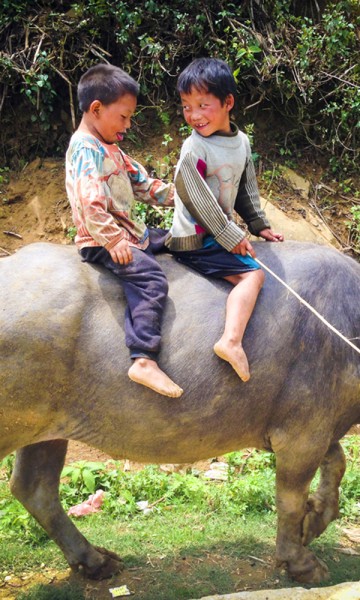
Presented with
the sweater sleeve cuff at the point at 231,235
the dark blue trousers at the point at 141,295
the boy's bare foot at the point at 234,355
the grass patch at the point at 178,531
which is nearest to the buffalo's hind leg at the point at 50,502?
the grass patch at the point at 178,531

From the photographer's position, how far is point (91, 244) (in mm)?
3262

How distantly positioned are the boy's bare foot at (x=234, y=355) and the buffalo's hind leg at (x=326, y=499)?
1.09m

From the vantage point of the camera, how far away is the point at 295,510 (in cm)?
359

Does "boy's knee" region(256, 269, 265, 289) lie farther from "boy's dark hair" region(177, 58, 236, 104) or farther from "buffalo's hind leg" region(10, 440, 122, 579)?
"buffalo's hind leg" region(10, 440, 122, 579)

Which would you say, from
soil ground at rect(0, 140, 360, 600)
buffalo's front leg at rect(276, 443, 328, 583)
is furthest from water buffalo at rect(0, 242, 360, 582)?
soil ground at rect(0, 140, 360, 600)

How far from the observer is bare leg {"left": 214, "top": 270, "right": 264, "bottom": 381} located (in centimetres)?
316

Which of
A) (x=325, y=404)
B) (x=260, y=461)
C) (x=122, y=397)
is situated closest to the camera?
(x=122, y=397)

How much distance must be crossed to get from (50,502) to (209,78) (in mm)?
2345

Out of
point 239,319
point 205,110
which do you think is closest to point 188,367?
point 239,319

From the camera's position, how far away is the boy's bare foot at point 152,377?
3.07 meters

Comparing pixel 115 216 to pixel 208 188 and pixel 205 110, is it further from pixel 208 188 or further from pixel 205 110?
pixel 205 110

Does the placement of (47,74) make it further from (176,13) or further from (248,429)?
(248,429)

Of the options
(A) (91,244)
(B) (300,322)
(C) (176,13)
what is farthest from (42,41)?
(B) (300,322)

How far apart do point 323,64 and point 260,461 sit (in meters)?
4.17
